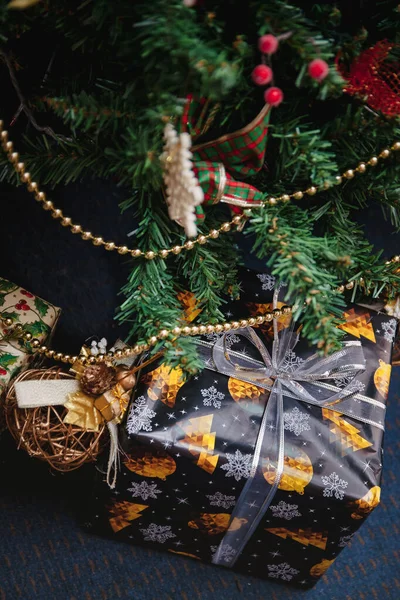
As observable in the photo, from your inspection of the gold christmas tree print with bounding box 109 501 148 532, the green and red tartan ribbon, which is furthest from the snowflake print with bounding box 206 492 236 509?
the green and red tartan ribbon

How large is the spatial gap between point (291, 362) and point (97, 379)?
0.30 meters

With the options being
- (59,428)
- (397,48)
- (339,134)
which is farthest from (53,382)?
(397,48)

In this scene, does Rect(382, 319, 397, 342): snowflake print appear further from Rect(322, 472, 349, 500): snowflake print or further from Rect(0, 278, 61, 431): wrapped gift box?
Rect(0, 278, 61, 431): wrapped gift box

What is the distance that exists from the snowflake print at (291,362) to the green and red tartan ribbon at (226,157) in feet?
0.97

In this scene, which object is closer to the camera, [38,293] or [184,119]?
[184,119]

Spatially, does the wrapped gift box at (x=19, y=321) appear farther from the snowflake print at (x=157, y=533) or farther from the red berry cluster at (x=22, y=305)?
the snowflake print at (x=157, y=533)

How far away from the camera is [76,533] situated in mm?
1071

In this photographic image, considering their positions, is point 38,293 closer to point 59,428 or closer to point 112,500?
point 59,428

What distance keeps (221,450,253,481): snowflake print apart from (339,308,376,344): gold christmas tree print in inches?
10.3

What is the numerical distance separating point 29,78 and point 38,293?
387 millimetres

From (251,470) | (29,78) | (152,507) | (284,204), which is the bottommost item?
(152,507)

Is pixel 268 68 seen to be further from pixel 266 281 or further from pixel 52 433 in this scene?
pixel 52 433

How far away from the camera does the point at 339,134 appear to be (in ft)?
2.20

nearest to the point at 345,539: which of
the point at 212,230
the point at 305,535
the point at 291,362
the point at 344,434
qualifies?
the point at 305,535
